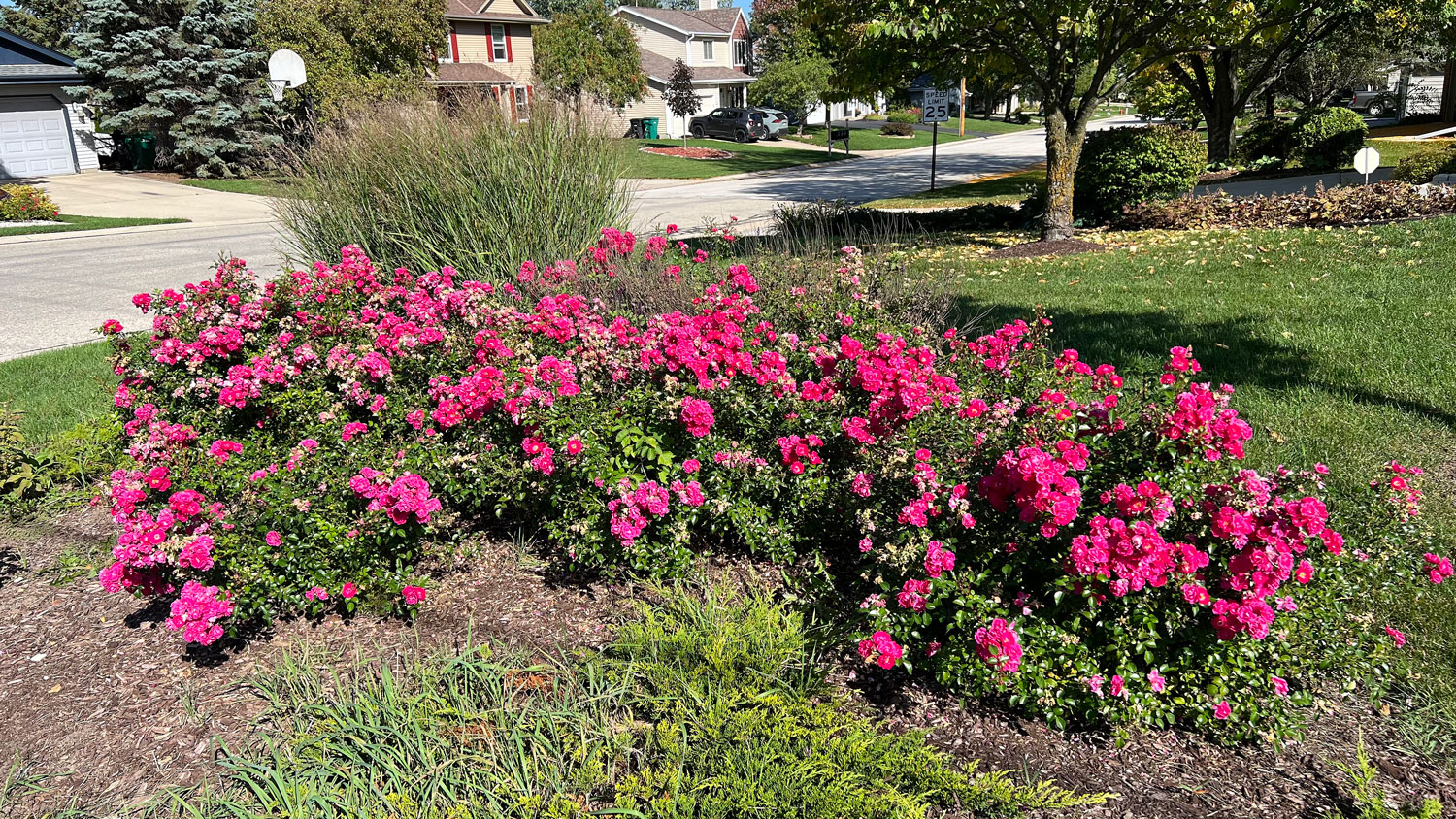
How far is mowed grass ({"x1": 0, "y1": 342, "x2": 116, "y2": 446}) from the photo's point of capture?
579 cm

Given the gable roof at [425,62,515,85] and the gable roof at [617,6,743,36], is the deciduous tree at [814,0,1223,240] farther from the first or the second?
the gable roof at [617,6,743,36]

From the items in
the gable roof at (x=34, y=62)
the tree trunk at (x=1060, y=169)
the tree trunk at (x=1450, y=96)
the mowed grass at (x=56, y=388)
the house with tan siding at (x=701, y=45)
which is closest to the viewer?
the mowed grass at (x=56, y=388)

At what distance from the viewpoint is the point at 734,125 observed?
41281 millimetres

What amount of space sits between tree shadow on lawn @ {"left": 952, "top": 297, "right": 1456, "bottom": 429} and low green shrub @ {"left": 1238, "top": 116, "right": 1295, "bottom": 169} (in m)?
12.8

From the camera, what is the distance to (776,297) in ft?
15.7

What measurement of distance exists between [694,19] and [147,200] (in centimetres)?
4058

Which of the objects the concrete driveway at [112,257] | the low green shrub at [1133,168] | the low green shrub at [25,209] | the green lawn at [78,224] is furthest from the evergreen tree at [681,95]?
the low green shrub at [1133,168]

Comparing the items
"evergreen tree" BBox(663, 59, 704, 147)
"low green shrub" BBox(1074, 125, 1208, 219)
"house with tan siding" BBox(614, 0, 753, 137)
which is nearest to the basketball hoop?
"low green shrub" BBox(1074, 125, 1208, 219)

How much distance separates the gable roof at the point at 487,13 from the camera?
37688mm

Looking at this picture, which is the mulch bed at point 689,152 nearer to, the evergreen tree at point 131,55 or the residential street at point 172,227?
the residential street at point 172,227

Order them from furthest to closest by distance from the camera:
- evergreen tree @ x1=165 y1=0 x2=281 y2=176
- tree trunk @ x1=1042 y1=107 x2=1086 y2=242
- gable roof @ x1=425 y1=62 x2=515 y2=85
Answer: gable roof @ x1=425 y1=62 x2=515 y2=85 → evergreen tree @ x1=165 y1=0 x2=281 y2=176 → tree trunk @ x1=1042 y1=107 x2=1086 y2=242

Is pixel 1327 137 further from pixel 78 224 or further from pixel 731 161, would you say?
pixel 78 224

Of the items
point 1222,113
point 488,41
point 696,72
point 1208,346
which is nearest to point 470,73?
point 488,41

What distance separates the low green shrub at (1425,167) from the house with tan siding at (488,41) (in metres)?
32.0
